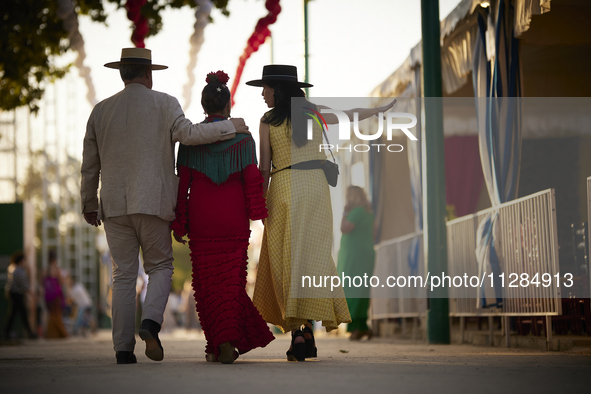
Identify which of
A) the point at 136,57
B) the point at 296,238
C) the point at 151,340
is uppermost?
the point at 136,57

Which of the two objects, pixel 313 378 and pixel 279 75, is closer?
pixel 313 378

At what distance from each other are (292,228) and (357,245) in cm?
506

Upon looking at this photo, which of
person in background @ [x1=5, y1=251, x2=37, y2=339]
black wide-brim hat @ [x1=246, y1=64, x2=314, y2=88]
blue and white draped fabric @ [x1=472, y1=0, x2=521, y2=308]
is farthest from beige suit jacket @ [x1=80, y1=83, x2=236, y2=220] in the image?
person in background @ [x1=5, y1=251, x2=37, y2=339]

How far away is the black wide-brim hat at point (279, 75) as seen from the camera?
239 inches

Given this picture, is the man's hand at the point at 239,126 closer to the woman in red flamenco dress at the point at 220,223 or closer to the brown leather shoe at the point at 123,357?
the woman in red flamenco dress at the point at 220,223

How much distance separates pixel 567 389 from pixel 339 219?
6750 mm

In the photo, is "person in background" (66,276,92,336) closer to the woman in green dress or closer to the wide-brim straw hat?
the woman in green dress

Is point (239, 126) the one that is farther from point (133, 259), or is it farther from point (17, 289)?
point (17, 289)

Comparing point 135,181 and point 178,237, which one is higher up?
point 135,181

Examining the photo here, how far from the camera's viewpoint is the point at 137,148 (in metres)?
5.63

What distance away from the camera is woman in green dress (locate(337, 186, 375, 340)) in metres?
10.6

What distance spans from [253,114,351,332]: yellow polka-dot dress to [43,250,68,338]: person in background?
13130 millimetres

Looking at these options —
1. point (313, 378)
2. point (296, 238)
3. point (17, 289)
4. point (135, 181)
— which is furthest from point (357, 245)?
point (17, 289)

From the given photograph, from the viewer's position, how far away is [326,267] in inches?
232
